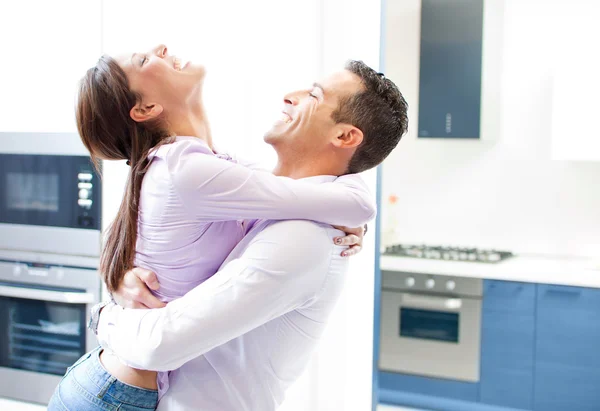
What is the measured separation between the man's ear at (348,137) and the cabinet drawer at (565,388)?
278 centimetres

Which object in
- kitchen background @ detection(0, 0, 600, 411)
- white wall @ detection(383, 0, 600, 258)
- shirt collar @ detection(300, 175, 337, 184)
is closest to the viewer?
shirt collar @ detection(300, 175, 337, 184)

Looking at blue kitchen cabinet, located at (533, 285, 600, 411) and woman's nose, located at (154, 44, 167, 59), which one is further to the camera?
blue kitchen cabinet, located at (533, 285, 600, 411)

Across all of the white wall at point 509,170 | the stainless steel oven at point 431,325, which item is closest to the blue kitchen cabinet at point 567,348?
the stainless steel oven at point 431,325

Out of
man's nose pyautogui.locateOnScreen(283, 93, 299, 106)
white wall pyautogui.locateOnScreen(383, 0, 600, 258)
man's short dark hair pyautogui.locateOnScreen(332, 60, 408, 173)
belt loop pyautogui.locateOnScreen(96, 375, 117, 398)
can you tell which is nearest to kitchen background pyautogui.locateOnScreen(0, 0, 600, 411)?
white wall pyautogui.locateOnScreen(383, 0, 600, 258)

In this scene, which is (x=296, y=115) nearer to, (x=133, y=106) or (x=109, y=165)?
(x=133, y=106)

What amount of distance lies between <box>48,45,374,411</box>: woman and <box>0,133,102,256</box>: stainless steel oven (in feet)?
4.33

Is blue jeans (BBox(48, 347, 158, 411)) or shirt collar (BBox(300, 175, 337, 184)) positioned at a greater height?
shirt collar (BBox(300, 175, 337, 184))

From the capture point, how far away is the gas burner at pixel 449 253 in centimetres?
420

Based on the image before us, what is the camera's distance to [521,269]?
155 inches

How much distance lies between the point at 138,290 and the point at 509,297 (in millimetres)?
2895

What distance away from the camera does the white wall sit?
437 cm

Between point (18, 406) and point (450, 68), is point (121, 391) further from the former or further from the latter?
point (450, 68)

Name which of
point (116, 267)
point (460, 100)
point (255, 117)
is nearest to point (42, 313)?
point (255, 117)

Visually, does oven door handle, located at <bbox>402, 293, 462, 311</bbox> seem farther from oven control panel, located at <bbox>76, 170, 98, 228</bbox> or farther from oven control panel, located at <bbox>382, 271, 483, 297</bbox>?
oven control panel, located at <bbox>76, 170, 98, 228</bbox>
